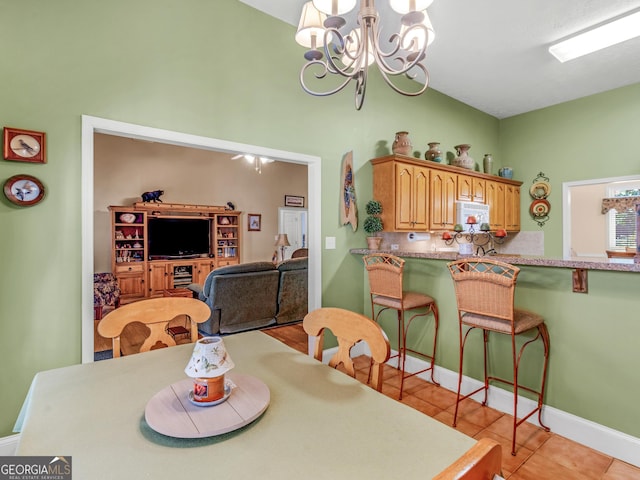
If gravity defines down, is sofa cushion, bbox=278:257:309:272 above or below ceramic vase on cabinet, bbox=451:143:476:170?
below

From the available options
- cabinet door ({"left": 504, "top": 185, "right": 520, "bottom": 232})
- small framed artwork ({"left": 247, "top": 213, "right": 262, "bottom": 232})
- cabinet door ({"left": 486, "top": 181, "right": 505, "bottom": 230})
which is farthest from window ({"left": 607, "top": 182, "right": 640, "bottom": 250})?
small framed artwork ({"left": 247, "top": 213, "right": 262, "bottom": 232})

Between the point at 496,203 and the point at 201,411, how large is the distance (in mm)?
5043

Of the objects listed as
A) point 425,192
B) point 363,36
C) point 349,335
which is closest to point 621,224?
point 425,192

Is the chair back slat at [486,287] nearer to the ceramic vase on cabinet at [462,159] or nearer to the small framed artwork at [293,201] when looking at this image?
the ceramic vase on cabinet at [462,159]

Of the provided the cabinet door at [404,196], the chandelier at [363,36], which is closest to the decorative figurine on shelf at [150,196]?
the cabinet door at [404,196]

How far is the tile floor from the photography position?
185 cm

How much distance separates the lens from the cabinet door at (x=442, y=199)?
159 inches

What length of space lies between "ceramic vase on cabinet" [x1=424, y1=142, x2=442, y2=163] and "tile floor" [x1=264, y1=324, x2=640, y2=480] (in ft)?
8.66

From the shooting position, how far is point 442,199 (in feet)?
13.6

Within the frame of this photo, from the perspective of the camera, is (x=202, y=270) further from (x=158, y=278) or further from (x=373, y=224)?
(x=373, y=224)

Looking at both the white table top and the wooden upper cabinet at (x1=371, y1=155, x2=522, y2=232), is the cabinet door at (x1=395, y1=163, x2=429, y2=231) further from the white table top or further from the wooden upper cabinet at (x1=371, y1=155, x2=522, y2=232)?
the white table top

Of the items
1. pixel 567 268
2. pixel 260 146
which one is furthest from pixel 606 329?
pixel 260 146

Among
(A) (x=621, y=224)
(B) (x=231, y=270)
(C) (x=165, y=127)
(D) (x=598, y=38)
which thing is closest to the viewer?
(C) (x=165, y=127)

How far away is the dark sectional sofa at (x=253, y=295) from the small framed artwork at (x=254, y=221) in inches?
131
